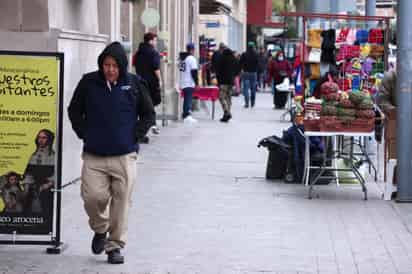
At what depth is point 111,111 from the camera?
8.69m

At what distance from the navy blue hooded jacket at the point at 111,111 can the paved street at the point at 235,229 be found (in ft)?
3.22

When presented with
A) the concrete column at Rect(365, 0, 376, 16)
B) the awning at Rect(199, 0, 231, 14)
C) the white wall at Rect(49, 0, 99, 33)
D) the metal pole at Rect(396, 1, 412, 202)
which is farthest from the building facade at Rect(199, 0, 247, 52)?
the metal pole at Rect(396, 1, 412, 202)

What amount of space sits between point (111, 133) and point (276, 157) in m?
6.41

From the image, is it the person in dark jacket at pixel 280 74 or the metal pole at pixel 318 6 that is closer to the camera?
the metal pole at pixel 318 6

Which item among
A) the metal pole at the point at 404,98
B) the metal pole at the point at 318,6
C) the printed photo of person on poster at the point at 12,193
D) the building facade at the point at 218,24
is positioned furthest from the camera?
the building facade at the point at 218,24

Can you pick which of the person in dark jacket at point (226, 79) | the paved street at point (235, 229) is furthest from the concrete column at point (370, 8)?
the person in dark jacket at point (226, 79)

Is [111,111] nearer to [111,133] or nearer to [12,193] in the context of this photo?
[111,133]

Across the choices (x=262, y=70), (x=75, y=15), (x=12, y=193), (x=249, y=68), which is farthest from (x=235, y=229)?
(x=262, y=70)

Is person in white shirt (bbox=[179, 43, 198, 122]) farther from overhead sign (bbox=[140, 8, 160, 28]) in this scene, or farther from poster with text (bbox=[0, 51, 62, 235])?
poster with text (bbox=[0, 51, 62, 235])

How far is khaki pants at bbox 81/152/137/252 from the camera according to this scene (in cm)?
873

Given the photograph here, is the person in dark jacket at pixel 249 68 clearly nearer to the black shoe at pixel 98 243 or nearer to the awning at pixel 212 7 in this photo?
the awning at pixel 212 7

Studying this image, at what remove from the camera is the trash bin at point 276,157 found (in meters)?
14.7

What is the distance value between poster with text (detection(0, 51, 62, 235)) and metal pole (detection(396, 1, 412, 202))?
192 inches

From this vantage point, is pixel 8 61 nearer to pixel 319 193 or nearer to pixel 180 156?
pixel 319 193
